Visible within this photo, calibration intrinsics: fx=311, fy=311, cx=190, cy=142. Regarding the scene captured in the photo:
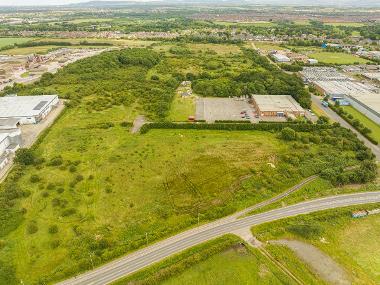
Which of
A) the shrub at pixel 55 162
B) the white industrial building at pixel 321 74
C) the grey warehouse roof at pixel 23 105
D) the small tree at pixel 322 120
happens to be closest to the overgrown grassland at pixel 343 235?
the small tree at pixel 322 120

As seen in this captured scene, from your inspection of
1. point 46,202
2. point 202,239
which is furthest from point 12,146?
point 202,239

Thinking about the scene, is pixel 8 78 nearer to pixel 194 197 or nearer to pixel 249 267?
pixel 194 197

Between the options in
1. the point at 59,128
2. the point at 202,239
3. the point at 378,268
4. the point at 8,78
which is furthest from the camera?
the point at 8,78

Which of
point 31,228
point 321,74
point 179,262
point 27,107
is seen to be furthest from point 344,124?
point 27,107

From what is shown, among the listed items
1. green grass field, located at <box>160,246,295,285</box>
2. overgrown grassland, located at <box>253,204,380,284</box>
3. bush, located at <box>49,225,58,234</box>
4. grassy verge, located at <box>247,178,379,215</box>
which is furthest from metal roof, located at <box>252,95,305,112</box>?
bush, located at <box>49,225,58,234</box>

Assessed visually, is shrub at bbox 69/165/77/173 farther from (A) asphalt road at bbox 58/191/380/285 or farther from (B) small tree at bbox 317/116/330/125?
(B) small tree at bbox 317/116/330/125

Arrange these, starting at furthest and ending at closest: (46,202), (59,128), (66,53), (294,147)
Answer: (66,53), (59,128), (294,147), (46,202)
